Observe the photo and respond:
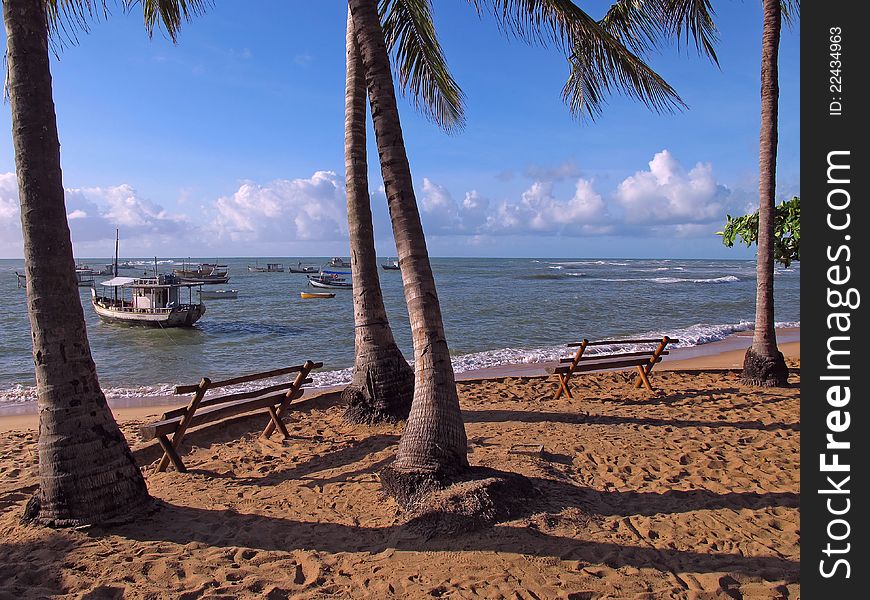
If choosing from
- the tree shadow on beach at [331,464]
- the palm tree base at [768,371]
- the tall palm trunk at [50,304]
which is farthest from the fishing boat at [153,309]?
the palm tree base at [768,371]

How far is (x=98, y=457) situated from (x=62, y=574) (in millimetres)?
884

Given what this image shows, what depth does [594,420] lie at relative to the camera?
7.67m

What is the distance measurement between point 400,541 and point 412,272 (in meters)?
2.12

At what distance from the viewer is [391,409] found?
7.44 m

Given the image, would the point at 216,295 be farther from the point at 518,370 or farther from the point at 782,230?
the point at 782,230

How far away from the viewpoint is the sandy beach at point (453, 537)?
11.6ft

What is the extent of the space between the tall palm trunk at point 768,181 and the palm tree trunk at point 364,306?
609 centimetres

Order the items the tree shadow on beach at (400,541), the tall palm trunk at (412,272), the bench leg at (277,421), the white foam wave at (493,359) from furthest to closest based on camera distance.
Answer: the white foam wave at (493,359) → the bench leg at (277,421) → the tall palm trunk at (412,272) → the tree shadow on beach at (400,541)

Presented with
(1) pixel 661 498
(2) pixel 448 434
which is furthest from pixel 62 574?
(1) pixel 661 498

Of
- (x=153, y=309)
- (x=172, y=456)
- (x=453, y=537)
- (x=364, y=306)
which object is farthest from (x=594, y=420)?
(x=153, y=309)

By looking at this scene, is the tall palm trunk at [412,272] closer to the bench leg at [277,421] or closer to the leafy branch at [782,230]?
the bench leg at [277,421]
